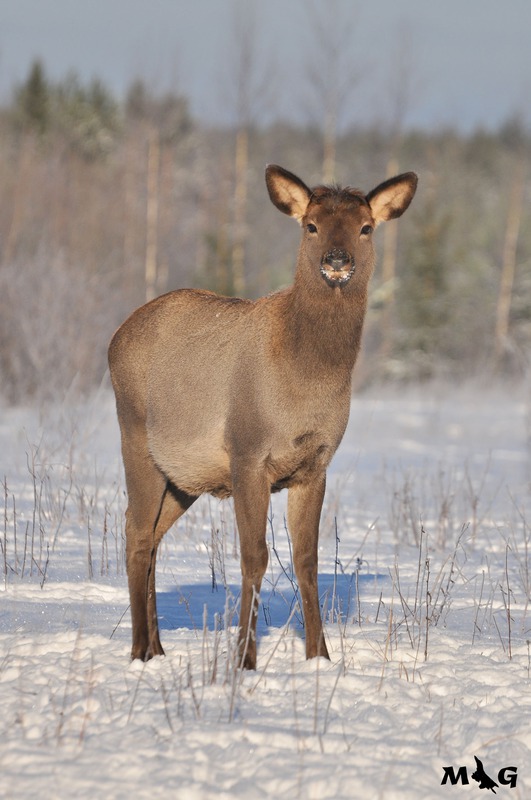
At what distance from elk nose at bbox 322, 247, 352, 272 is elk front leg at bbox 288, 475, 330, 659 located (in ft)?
3.61

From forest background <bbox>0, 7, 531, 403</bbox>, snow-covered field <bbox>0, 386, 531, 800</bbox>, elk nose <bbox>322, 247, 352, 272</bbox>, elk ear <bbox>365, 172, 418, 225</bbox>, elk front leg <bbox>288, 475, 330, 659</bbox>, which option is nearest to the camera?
snow-covered field <bbox>0, 386, 531, 800</bbox>

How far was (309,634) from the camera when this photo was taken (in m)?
5.50

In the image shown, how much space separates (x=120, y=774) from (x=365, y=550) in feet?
17.2

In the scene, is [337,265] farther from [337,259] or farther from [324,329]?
[324,329]

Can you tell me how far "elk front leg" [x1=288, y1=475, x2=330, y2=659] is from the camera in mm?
5562

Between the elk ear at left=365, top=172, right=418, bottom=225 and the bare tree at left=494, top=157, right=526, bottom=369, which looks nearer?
the elk ear at left=365, top=172, right=418, bottom=225

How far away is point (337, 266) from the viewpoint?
530cm

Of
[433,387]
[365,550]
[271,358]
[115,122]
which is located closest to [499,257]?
[433,387]

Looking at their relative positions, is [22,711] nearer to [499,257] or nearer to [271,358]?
[271,358]

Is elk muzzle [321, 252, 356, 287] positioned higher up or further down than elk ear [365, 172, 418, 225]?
further down

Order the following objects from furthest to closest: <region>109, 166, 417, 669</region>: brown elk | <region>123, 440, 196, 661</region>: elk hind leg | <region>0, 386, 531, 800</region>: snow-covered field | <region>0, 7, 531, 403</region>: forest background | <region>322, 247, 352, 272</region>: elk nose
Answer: <region>0, 7, 531, 403</region>: forest background, <region>123, 440, 196, 661</region>: elk hind leg, <region>109, 166, 417, 669</region>: brown elk, <region>322, 247, 352, 272</region>: elk nose, <region>0, 386, 531, 800</region>: snow-covered field

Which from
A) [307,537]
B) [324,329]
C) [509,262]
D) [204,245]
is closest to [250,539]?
[307,537]

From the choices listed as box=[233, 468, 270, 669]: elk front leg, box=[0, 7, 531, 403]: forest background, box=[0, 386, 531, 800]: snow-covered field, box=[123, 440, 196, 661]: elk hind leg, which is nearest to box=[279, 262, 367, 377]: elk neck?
box=[233, 468, 270, 669]: elk front leg

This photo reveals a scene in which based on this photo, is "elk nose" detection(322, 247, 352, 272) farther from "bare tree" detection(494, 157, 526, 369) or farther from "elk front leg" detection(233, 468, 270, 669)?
"bare tree" detection(494, 157, 526, 369)
